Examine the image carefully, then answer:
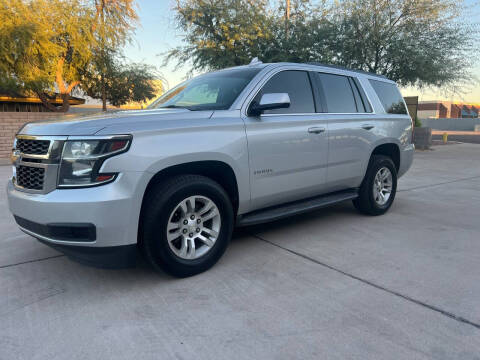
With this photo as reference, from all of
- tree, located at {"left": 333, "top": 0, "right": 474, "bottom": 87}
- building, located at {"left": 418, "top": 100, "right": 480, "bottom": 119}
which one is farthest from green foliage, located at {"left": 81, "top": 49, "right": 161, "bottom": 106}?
building, located at {"left": 418, "top": 100, "right": 480, "bottom": 119}

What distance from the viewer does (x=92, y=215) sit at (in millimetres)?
2814

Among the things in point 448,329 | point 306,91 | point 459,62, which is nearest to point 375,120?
point 306,91

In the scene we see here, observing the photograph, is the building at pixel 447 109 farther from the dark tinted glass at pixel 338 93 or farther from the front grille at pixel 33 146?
the front grille at pixel 33 146

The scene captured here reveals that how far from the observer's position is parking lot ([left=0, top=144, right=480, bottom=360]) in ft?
8.00

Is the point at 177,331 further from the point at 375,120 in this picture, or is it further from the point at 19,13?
the point at 19,13

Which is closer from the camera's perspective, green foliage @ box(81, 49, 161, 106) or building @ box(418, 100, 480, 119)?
green foliage @ box(81, 49, 161, 106)

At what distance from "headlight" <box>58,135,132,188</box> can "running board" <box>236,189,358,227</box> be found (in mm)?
1492

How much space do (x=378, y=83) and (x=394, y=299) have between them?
365cm

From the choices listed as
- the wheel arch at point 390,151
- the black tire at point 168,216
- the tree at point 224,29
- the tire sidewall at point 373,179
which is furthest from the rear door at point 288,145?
the tree at point 224,29

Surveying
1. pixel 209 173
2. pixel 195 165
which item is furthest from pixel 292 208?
pixel 195 165

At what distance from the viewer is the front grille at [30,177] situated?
9.95ft

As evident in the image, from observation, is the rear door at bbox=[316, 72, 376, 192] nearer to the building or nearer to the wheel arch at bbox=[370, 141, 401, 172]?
the wheel arch at bbox=[370, 141, 401, 172]

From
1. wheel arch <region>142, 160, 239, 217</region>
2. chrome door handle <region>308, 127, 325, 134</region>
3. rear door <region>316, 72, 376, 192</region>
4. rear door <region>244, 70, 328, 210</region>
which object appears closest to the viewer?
wheel arch <region>142, 160, 239, 217</region>

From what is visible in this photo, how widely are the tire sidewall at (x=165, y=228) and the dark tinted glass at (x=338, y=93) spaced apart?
201 cm
